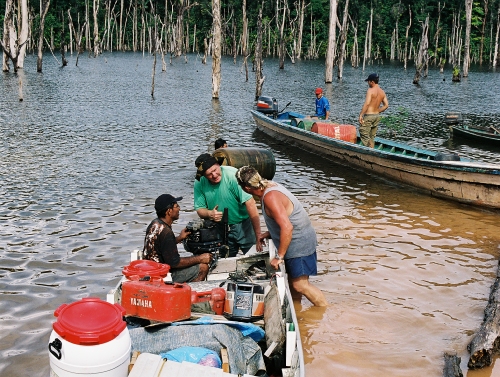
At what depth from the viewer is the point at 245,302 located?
19.5ft

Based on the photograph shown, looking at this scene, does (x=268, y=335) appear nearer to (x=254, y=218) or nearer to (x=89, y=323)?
(x=89, y=323)

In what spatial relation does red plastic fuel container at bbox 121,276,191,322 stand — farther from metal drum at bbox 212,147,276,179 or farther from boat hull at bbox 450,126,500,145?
boat hull at bbox 450,126,500,145

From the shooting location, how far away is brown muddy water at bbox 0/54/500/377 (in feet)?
23.5

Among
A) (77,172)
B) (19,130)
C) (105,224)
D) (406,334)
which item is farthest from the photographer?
(19,130)

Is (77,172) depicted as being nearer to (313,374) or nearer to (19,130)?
(19,130)

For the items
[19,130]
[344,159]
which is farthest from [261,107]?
[19,130]

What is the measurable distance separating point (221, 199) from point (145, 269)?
186 cm

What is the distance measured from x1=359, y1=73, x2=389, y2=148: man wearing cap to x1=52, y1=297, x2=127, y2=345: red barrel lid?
1154cm

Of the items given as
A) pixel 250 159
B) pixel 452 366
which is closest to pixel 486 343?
pixel 452 366

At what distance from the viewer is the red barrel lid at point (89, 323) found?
13.5ft

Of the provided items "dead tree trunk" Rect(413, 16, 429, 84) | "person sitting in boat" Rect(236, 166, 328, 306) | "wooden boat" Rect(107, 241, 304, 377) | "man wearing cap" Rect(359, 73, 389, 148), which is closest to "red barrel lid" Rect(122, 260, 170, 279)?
"wooden boat" Rect(107, 241, 304, 377)

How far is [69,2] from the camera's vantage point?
263 ft

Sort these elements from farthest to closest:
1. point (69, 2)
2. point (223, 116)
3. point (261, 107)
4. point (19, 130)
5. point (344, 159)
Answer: point (69, 2) → point (223, 116) → point (261, 107) → point (19, 130) → point (344, 159)

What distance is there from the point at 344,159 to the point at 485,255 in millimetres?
6884
